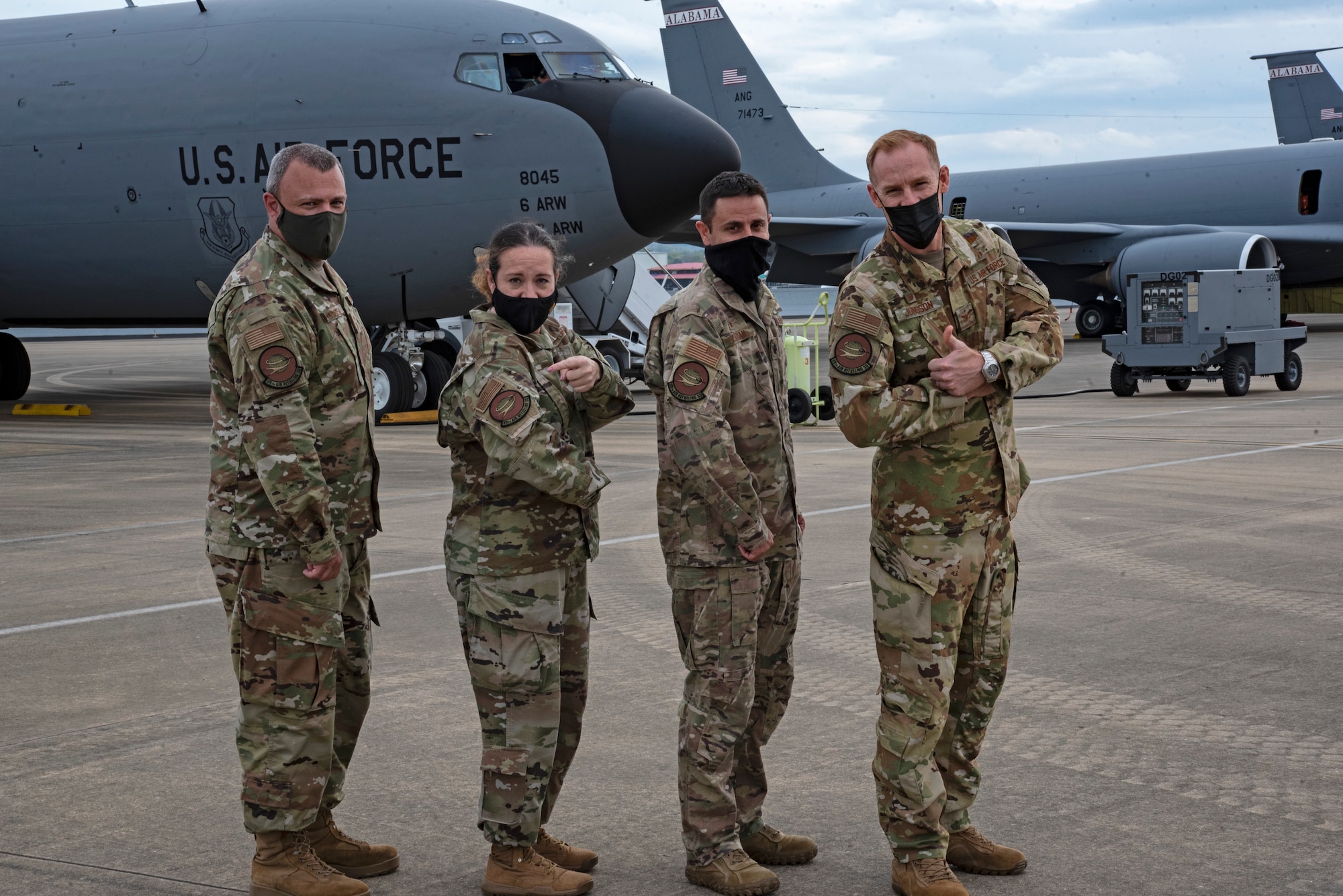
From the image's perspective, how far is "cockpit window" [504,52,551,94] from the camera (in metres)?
15.1

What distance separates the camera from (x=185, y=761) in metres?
4.67

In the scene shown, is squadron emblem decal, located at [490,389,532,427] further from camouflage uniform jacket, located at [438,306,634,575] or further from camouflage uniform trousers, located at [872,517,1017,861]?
camouflage uniform trousers, located at [872,517,1017,861]

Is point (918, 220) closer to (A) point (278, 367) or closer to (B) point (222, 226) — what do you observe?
(A) point (278, 367)

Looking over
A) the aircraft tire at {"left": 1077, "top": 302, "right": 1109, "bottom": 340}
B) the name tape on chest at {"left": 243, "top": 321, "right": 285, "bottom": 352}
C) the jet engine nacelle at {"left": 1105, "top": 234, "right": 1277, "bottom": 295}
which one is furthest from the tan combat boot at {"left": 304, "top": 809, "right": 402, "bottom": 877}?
the aircraft tire at {"left": 1077, "top": 302, "right": 1109, "bottom": 340}

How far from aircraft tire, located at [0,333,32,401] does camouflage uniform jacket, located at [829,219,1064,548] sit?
19674 millimetres

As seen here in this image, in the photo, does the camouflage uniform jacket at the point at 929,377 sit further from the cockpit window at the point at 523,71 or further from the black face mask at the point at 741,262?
the cockpit window at the point at 523,71

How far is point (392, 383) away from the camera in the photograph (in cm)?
1656

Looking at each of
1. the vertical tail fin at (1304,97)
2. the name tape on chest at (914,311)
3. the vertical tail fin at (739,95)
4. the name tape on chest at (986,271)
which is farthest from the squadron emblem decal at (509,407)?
the vertical tail fin at (1304,97)

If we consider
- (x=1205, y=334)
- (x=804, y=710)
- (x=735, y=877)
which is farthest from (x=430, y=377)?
(x=735, y=877)

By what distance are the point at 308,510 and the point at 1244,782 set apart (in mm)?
2913

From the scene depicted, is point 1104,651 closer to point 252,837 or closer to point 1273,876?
point 1273,876

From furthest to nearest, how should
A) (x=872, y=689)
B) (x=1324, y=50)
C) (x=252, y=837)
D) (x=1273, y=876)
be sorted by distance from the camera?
(x=1324, y=50) → (x=872, y=689) → (x=252, y=837) → (x=1273, y=876)

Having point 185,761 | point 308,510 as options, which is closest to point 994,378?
point 308,510

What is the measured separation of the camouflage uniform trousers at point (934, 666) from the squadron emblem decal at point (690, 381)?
2.15ft
